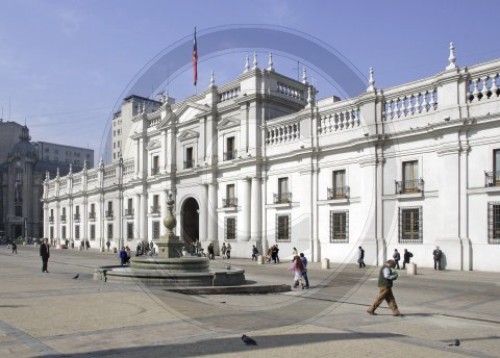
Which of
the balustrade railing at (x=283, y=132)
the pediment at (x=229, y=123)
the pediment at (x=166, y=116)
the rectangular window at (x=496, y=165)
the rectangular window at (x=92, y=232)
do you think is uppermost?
the pediment at (x=166, y=116)

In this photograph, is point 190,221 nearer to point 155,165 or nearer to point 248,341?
point 155,165

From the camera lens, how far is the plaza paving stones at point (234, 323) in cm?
848

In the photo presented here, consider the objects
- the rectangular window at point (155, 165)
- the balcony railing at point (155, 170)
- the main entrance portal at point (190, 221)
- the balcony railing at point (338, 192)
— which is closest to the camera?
the balcony railing at point (338, 192)

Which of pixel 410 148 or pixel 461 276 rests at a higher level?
pixel 410 148

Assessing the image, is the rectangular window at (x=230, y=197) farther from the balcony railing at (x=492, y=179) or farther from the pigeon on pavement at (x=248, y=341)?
the pigeon on pavement at (x=248, y=341)

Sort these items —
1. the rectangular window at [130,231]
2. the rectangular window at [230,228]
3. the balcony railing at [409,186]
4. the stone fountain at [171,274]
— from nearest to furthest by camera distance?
the stone fountain at [171,274] → the balcony railing at [409,186] → the rectangular window at [230,228] → the rectangular window at [130,231]

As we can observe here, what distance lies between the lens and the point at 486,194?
84.7 feet

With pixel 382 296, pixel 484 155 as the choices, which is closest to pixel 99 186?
pixel 484 155

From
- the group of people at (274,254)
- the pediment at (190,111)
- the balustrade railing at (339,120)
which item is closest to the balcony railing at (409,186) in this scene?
the balustrade railing at (339,120)

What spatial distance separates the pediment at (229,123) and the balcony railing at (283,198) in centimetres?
706

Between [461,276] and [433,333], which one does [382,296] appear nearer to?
[433,333]

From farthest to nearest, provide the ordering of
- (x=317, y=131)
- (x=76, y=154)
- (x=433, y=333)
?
(x=76, y=154) → (x=317, y=131) → (x=433, y=333)

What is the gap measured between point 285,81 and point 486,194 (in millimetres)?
19915

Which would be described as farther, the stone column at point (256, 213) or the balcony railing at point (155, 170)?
the balcony railing at point (155, 170)
